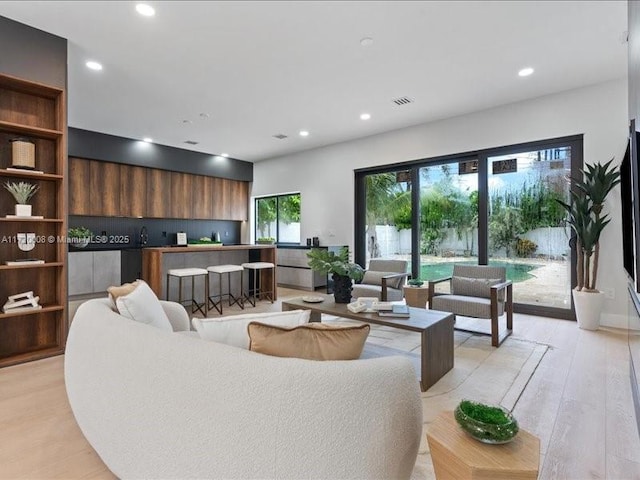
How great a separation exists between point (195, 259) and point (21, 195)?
2.40m

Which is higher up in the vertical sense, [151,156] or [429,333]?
[151,156]

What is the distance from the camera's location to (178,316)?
98.0 inches

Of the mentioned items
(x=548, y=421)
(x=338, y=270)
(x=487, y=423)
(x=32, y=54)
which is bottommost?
(x=548, y=421)

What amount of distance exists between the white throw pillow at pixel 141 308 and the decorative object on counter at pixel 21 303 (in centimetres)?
171

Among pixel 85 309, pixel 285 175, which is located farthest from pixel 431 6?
pixel 285 175

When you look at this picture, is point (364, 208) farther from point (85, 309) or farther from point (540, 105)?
point (85, 309)

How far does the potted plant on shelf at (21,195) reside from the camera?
9.62 ft

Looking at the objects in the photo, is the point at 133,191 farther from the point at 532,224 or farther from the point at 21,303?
the point at 532,224

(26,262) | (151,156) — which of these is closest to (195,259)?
(26,262)

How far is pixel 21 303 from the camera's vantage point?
2.93 metres

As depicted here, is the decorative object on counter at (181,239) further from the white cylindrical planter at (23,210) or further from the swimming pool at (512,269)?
the swimming pool at (512,269)

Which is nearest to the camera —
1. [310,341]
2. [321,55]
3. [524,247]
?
[310,341]

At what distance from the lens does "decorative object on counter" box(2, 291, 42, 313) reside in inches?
113

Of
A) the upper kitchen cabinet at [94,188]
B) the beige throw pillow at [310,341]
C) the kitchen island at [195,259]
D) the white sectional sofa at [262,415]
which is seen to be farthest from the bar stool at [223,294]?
the beige throw pillow at [310,341]
